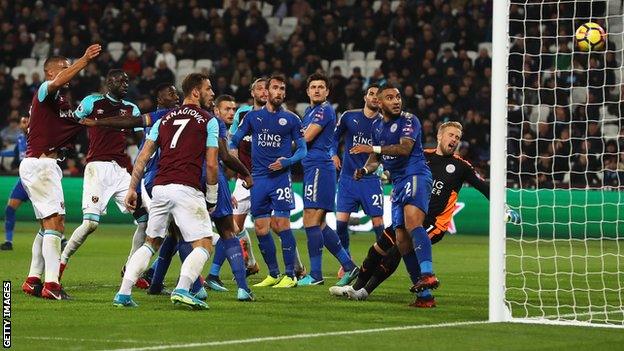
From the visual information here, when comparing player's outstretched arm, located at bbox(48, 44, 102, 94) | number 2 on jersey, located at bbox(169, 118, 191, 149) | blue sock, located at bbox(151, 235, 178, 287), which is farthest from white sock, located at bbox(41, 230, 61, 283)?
number 2 on jersey, located at bbox(169, 118, 191, 149)

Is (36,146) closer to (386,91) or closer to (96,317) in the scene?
(96,317)

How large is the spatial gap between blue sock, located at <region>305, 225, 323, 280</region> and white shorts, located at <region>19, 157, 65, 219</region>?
3283mm

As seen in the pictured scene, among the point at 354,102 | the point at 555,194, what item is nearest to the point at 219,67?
the point at 354,102

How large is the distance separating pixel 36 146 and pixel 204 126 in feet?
6.84

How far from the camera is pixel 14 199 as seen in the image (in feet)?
62.5

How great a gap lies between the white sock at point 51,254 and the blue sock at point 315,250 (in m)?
3.33

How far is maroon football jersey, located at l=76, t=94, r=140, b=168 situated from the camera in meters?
12.7

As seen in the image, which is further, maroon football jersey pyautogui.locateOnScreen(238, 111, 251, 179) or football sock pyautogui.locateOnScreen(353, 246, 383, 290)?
maroon football jersey pyautogui.locateOnScreen(238, 111, 251, 179)

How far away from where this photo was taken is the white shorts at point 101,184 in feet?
42.6

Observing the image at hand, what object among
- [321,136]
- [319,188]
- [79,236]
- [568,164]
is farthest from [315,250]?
[568,164]

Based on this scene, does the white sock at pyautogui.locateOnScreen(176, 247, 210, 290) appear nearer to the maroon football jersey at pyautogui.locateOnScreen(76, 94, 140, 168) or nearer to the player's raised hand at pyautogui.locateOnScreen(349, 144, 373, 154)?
the player's raised hand at pyautogui.locateOnScreen(349, 144, 373, 154)

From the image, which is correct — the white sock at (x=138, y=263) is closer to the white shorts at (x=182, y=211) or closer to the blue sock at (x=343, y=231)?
the white shorts at (x=182, y=211)

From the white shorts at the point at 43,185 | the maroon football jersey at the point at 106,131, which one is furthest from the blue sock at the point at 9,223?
the white shorts at the point at 43,185

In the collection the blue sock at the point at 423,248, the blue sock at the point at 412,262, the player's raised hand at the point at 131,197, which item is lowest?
the blue sock at the point at 412,262
